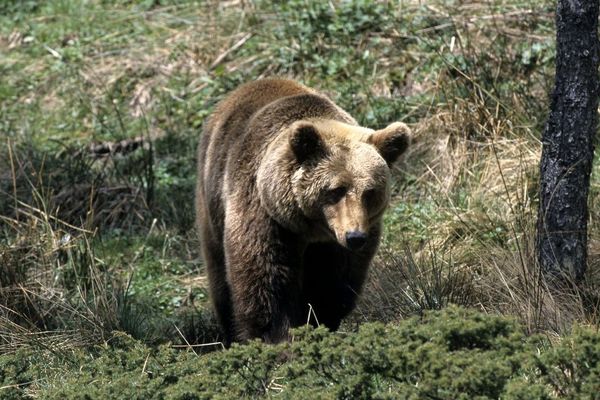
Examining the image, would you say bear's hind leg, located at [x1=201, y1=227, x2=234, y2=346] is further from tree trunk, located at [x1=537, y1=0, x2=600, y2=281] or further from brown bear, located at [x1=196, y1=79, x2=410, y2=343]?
tree trunk, located at [x1=537, y1=0, x2=600, y2=281]

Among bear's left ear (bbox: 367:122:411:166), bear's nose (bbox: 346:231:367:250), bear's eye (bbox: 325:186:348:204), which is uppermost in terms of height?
bear's left ear (bbox: 367:122:411:166)

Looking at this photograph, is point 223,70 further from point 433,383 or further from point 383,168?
point 433,383

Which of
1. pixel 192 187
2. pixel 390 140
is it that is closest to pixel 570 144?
pixel 390 140

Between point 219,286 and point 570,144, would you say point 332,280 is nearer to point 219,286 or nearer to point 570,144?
point 219,286

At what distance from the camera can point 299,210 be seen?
600cm

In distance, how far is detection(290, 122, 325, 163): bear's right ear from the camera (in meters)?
5.88

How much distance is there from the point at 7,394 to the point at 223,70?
636 cm

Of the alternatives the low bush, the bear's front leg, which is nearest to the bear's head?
the bear's front leg

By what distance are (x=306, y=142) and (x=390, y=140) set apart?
0.49m

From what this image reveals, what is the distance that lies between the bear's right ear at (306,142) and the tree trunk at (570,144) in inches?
52.5

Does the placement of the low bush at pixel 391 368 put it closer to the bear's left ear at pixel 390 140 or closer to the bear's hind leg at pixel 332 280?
the bear's hind leg at pixel 332 280

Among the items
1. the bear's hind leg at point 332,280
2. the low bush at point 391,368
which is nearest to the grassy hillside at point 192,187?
the low bush at point 391,368

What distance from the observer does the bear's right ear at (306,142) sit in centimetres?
588

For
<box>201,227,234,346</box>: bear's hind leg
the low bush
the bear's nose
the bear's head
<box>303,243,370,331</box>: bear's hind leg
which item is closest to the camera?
the low bush
